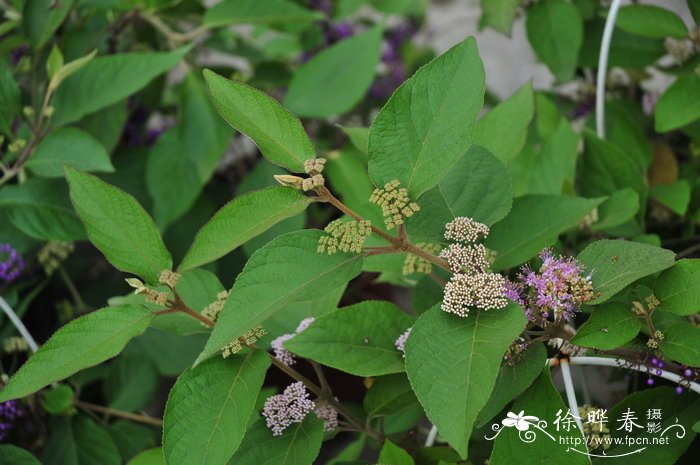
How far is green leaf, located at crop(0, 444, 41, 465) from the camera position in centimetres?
76

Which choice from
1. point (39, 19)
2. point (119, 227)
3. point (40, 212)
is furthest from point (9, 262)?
point (119, 227)

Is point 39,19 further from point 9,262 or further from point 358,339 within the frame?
point 358,339

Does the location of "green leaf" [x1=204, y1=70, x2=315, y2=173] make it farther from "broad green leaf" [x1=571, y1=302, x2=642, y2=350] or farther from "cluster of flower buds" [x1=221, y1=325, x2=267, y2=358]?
"broad green leaf" [x1=571, y1=302, x2=642, y2=350]

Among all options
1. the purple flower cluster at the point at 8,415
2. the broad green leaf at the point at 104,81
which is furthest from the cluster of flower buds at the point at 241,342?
the broad green leaf at the point at 104,81

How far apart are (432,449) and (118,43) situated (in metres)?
0.88

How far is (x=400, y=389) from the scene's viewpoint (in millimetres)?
677

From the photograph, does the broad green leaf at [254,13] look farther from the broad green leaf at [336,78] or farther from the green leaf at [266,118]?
the green leaf at [266,118]

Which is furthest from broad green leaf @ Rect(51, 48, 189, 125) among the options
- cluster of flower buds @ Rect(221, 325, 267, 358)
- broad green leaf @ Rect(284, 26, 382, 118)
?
cluster of flower buds @ Rect(221, 325, 267, 358)

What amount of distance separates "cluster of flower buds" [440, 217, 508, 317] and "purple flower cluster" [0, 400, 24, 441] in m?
0.54

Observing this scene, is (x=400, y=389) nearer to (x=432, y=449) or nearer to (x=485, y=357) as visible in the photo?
(x=432, y=449)

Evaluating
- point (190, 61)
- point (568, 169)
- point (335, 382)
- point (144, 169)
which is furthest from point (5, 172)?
point (568, 169)

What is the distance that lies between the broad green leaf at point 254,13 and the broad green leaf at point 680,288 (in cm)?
68

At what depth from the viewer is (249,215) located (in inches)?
21.7

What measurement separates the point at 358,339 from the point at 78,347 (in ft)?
0.72
